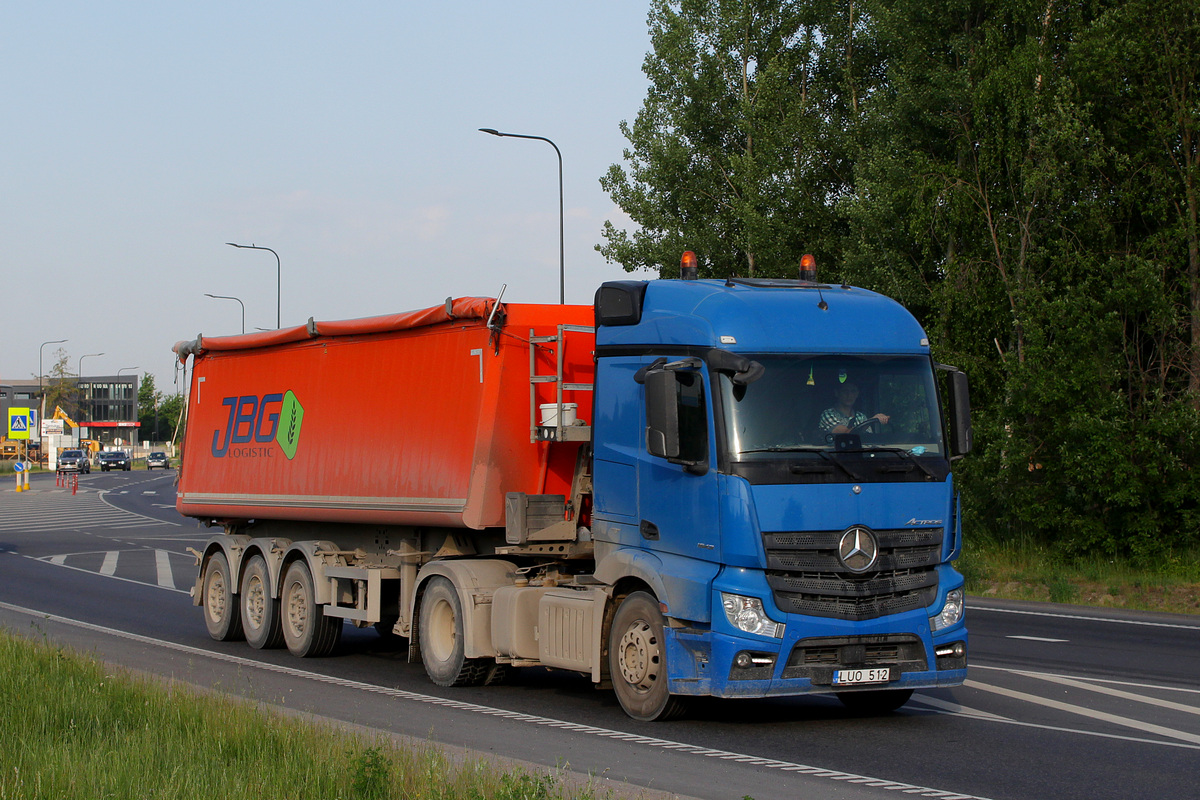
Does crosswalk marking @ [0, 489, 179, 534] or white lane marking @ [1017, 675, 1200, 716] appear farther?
crosswalk marking @ [0, 489, 179, 534]

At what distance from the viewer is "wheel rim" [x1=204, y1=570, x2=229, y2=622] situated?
51.2 feet

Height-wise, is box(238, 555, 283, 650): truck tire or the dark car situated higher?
the dark car

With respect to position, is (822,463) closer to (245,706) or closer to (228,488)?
(245,706)

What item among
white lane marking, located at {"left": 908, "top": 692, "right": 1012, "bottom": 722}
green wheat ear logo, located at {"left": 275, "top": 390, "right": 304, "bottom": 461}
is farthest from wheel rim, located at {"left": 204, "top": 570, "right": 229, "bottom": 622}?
white lane marking, located at {"left": 908, "top": 692, "right": 1012, "bottom": 722}

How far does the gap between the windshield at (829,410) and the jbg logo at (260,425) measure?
6774mm

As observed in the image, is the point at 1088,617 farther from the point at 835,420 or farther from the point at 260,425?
the point at 260,425

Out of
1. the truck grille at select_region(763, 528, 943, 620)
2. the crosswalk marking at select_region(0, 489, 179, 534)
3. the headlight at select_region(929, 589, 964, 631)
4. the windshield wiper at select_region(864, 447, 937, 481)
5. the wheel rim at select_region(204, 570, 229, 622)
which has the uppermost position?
the windshield wiper at select_region(864, 447, 937, 481)

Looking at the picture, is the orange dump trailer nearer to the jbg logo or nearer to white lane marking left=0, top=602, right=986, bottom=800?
the jbg logo

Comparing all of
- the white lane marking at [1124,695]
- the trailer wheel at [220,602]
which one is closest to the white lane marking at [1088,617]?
the white lane marking at [1124,695]

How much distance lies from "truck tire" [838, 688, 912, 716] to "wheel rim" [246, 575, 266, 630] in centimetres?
714

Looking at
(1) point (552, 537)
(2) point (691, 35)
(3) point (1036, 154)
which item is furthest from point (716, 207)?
(1) point (552, 537)

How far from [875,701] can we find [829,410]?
253 centimetres

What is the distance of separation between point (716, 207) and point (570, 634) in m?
28.6

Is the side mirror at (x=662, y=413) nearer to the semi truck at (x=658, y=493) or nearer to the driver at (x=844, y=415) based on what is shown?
the semi truck at (x=658, y=493)
